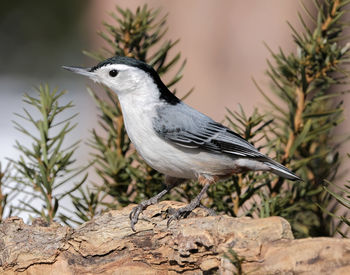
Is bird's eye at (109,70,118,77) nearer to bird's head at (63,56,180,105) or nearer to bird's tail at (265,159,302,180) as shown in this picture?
bird's head at (63,56,180,105)

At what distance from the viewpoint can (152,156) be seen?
79 cm

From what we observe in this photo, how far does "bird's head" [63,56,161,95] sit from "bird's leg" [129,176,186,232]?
0.16 meters

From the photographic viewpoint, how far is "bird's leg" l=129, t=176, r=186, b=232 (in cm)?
61

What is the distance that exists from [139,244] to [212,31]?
3.57 feet

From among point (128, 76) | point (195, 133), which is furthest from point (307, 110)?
point (128, 76)

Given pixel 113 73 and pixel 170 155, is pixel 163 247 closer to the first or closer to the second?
pixel 170 155

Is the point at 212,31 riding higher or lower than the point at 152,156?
higher

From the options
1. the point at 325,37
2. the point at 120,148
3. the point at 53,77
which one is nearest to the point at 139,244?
the point at 120,148

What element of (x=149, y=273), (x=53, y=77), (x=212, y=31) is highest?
(x=53, y=77)

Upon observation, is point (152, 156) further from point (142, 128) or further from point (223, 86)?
point (223, 86)

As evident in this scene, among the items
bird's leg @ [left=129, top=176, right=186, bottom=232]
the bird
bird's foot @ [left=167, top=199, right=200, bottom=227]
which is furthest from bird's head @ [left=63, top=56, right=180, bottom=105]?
bird's foot @ [left=167, top=199, right=200, bottom=227]

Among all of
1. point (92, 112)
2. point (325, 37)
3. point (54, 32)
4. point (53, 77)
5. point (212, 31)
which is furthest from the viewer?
point (54, 32)

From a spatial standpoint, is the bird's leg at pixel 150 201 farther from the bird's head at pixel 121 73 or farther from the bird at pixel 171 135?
the bird's head at pixel 121 73

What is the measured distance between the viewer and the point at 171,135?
849 mm
